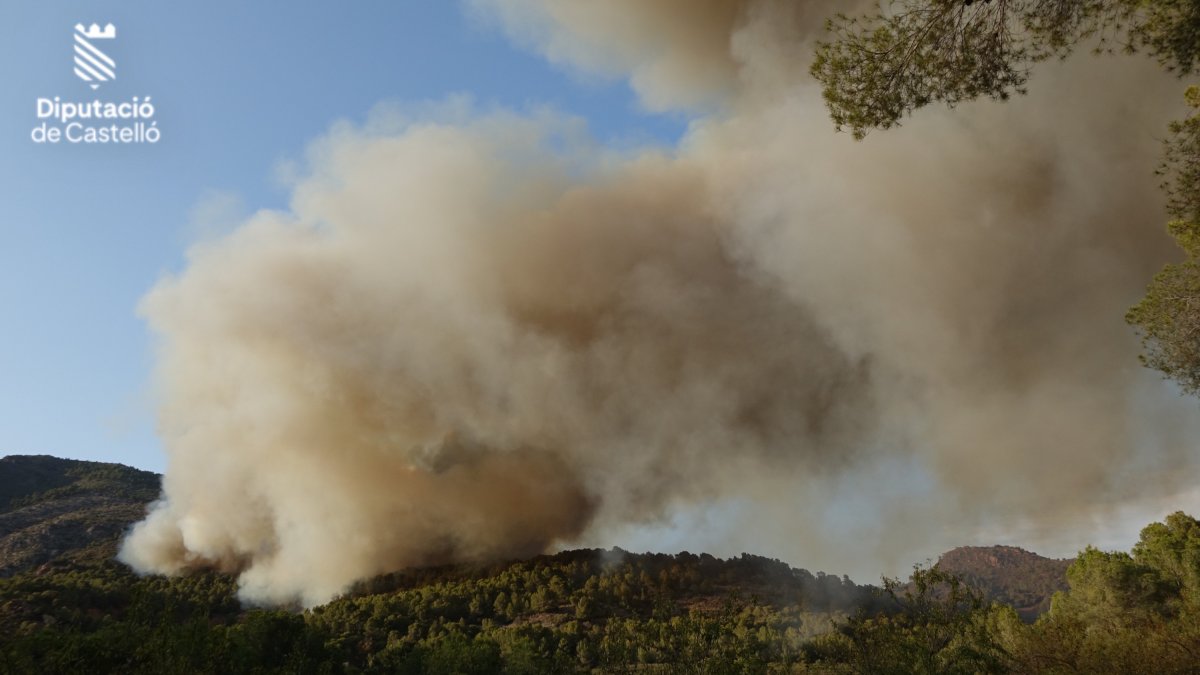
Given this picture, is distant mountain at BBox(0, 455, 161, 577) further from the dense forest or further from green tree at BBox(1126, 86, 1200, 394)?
green tree at BBox(1126, 86, 1200, 394)

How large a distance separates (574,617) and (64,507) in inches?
3634

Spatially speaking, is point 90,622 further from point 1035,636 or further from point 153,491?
point 153,491

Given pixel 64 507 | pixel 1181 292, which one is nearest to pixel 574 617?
pixel 1181 292

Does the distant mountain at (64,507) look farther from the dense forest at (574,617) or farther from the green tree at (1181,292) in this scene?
the green tree at (1181,292)

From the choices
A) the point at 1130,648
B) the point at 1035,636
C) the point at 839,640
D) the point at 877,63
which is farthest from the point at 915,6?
the point at 839,640

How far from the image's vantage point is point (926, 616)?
114 ft

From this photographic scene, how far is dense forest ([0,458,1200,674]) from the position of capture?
21344 millimetres

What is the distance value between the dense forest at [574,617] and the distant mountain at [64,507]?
47 centimetres

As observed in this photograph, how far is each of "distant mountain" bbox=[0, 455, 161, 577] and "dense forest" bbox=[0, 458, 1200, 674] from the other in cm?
47

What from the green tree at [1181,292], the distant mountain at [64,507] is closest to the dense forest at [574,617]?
the distant mountain at [64,507]

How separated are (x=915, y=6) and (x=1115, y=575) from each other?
41809 mm

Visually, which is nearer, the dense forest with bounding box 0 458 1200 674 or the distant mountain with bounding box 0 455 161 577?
the dense forest with bounding box 0 458 1200 674

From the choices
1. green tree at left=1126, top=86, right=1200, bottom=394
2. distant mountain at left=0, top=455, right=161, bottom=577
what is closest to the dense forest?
distant mountain at left=0, top=455, right=161, bottom=577

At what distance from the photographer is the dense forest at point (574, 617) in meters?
21.3
